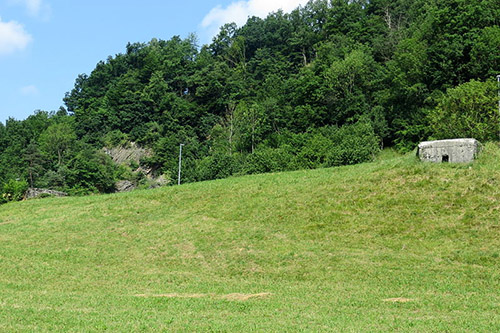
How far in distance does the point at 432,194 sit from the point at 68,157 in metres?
97.6

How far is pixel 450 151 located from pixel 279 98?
60790 millimetres

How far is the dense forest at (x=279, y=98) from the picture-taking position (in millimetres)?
64188

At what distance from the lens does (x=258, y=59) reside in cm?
13188

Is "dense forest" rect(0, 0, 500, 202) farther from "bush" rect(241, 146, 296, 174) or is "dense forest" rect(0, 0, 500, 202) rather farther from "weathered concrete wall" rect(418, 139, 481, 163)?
"weathered concrete wall" rect(418, 139, 481, 163)

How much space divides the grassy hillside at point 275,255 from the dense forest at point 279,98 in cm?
2050

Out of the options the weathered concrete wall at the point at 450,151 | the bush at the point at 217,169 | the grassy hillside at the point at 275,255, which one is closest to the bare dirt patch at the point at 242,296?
the grassy hillside at the point at 275,255

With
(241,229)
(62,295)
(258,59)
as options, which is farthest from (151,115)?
(62,295)

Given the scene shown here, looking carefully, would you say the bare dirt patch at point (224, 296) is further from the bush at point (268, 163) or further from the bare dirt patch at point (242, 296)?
the bush at point (268, 163)

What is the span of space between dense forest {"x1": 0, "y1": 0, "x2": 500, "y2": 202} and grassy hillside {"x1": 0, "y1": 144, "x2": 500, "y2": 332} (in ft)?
67.3

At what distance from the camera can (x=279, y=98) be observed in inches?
3652

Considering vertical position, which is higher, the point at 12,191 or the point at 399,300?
the point at 399,300

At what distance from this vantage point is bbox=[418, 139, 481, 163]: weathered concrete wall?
3306 centimetres

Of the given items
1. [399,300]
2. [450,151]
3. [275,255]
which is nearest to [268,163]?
[450,151]

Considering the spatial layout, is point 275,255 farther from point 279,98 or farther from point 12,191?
point 12,191
